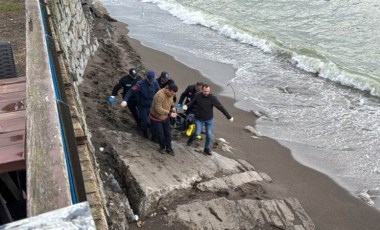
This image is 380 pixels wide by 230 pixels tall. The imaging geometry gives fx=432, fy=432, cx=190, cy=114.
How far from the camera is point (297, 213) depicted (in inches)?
296

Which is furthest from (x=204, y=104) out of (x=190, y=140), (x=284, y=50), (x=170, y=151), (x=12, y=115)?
(x=284, y=50)

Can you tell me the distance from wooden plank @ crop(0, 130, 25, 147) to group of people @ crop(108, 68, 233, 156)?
5.04m

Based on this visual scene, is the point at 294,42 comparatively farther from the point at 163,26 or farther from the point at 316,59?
the point at 163,26

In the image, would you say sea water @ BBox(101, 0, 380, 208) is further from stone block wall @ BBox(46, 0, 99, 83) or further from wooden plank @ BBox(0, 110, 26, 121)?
wooden plank @ BBox(0, 110, 26, 121)

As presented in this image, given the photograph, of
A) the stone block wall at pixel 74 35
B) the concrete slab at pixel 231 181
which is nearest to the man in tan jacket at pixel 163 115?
the concrete slab at pixel 231 181

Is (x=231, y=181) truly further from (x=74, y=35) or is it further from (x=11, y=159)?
(x=74, y=35)

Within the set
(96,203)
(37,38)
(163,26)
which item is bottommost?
(163,26)

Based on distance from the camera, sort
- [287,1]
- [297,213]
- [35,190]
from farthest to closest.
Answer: [287,1] < [297,213] < [35,190]

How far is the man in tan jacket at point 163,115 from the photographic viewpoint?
853 centimetres

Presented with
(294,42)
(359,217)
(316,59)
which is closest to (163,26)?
(294,42)

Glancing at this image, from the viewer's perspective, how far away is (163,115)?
28.2 feet

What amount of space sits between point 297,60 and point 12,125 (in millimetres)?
16317

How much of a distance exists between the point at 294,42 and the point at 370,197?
14.2 metres

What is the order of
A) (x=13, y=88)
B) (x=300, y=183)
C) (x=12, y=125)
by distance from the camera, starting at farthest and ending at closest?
(x=300, y=183) < (x=13, y=88) < (x=12, y=125)
